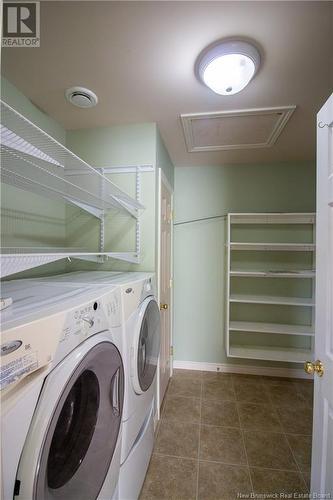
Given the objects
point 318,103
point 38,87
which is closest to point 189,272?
point 318,103

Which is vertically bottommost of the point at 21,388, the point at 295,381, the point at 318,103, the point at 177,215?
the point at 295,381

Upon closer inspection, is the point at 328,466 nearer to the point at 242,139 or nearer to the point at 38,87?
the point at 242,139

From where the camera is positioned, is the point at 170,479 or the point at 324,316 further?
the point at 170,479

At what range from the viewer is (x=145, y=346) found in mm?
1356

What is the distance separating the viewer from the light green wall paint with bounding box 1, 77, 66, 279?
1.31 meters

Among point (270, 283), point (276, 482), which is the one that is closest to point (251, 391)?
point (276, 482)

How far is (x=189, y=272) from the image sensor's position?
8.76ft

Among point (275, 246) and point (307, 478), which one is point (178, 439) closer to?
point (307, 478)

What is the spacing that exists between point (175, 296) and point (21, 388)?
2.25 metres

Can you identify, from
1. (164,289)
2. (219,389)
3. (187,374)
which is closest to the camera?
(164,289)

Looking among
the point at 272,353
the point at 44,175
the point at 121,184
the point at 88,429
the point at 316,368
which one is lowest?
the point at 272,353

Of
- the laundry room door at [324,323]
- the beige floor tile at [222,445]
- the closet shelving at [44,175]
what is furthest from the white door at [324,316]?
the closet shelving at [44,175]

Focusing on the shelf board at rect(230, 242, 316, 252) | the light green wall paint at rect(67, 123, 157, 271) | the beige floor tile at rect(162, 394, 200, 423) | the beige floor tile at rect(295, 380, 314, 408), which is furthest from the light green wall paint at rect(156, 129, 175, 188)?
the beige floor tile at rect(295, 380, 314, 408)

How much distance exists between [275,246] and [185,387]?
177 cm
